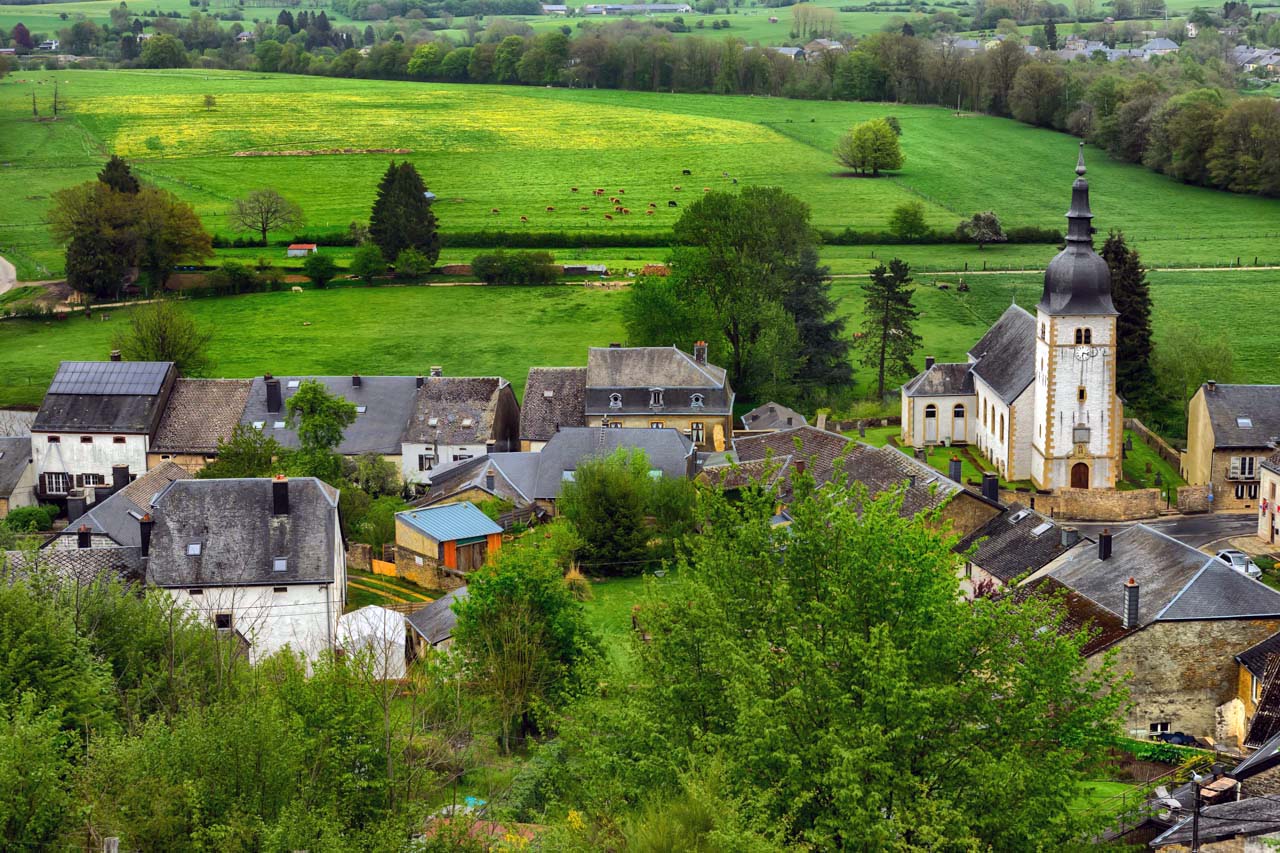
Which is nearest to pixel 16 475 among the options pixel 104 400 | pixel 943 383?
pixel 104 400

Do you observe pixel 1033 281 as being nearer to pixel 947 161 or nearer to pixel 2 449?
pixel 947 161

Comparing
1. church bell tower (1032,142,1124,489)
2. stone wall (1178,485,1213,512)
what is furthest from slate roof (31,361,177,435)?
stone wall (1178,485,1213,512)

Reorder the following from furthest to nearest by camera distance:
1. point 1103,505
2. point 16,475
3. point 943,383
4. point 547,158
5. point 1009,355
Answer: point 547,158, point 943,383, point 1009,355, point 16,475, point 1103,505

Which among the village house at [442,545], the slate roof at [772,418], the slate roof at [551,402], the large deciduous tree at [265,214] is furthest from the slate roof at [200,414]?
the large deciduous tree at [265,214]

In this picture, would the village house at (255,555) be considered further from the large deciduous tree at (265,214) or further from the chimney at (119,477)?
the large deciduous tree at (265,214)

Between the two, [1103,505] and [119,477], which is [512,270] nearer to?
[119,477]

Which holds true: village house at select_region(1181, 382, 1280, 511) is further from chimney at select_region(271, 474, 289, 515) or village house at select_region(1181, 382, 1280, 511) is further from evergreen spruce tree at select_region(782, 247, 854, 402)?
chimney at select_region(271, 474, 289, 515)
